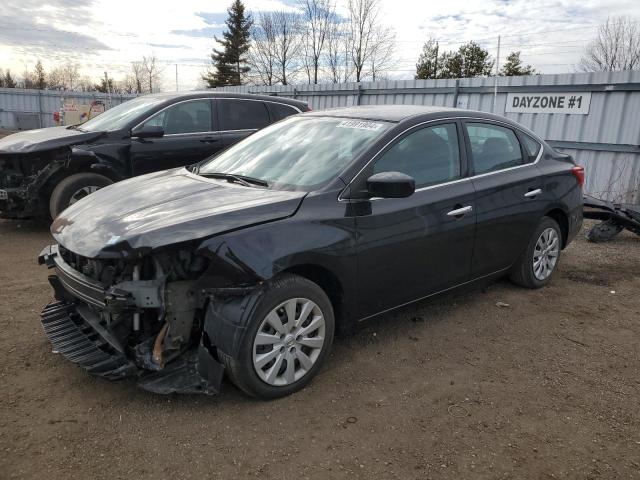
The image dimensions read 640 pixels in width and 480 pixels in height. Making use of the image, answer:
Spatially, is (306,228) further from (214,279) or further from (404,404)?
(404,404)

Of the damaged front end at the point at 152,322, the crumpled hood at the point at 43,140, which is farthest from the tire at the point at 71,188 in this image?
the damaged front end at the point at 152,322

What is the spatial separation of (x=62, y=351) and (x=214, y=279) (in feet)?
3.50

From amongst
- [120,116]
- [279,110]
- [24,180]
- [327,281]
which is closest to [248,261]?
[327,281]

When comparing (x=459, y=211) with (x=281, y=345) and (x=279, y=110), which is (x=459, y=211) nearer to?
(x=281, y=345)

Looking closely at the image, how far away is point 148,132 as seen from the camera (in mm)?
6504

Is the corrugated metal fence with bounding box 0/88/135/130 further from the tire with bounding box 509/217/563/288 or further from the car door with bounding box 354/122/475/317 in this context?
the car door with bounding box 354/122/475/317

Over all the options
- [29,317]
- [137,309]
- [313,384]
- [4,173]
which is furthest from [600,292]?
[4,173]

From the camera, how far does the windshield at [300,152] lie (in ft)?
11.4

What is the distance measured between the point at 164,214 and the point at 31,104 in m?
31.1

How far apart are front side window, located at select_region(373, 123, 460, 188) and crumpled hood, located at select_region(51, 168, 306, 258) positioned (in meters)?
0.79

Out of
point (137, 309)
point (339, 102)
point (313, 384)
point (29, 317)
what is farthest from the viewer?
point (339, 102)

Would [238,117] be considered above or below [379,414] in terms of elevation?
above

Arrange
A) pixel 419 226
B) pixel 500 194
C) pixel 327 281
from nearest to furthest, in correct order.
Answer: pixel 327 281 → pixel 419 226 → pixel 500 194

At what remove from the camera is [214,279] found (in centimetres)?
288
